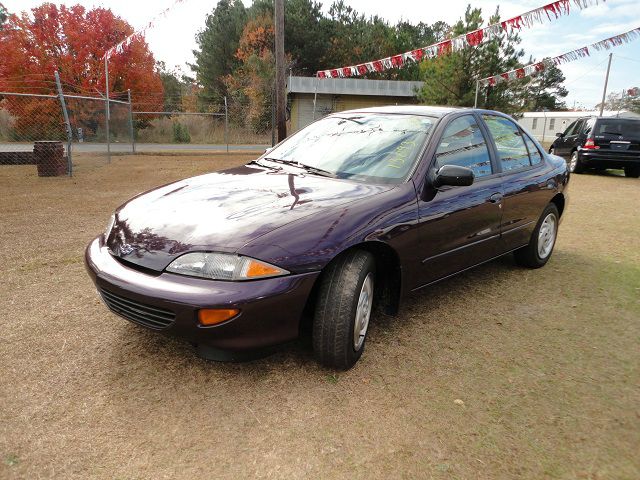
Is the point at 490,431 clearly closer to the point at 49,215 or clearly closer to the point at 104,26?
the point at 49,215

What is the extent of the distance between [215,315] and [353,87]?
30.6 m

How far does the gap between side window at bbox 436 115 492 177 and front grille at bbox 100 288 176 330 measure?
6.41ft

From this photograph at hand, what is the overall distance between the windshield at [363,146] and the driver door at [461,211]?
0.19 m

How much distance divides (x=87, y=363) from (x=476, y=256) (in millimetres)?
2704

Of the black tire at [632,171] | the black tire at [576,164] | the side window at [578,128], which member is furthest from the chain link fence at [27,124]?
the black tire at [632,171]

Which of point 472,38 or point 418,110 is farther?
point 472,38

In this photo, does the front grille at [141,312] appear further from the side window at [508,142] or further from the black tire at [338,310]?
the side window at [508,142]

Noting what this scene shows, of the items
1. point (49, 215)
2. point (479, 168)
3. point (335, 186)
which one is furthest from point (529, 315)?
point (49, 215)

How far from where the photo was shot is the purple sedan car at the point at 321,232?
2.26 meters

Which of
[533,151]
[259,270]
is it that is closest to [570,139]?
[533,151]

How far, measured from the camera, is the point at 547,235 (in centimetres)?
466

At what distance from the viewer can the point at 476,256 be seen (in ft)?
11.8

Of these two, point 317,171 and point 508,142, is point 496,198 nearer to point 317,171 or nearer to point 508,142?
point 508,142

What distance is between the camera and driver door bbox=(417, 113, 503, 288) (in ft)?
10.1
